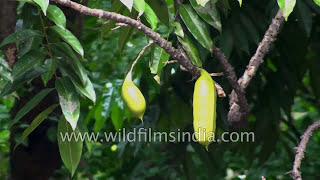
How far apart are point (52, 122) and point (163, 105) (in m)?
0.40

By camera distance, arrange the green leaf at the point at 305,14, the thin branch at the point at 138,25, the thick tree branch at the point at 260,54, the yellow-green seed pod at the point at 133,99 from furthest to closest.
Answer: the green leaf at the point at 305,14 < the thick tree branch at the point at 260,54 < the yellow-green seed pod at the point at 133,99 < the thin branch at the point at 138,25

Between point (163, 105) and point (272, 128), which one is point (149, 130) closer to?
point (163, 105)

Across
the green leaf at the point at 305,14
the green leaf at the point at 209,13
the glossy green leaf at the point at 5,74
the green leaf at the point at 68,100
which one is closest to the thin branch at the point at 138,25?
the green leaf at the point at 209,13

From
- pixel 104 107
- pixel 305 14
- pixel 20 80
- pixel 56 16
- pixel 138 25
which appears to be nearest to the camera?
pixel 138 25

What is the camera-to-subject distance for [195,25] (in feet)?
4.87

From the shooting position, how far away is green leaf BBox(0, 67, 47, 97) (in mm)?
1463

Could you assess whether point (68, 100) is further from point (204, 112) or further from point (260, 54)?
point (260, 54)

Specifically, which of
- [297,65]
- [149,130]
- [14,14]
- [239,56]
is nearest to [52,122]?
[149,130]

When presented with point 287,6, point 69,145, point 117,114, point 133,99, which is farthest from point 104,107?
point 287,6

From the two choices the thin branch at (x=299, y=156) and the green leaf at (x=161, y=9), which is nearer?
the thin branch at (x=299, y=156)

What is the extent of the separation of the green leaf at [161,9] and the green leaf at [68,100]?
0.27 meters

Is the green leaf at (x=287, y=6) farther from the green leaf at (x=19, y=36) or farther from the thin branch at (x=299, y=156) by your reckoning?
the green leaf at (x=19, y=36)

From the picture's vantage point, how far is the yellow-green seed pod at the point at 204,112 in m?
1.28

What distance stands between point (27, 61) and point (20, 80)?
0.17ft
